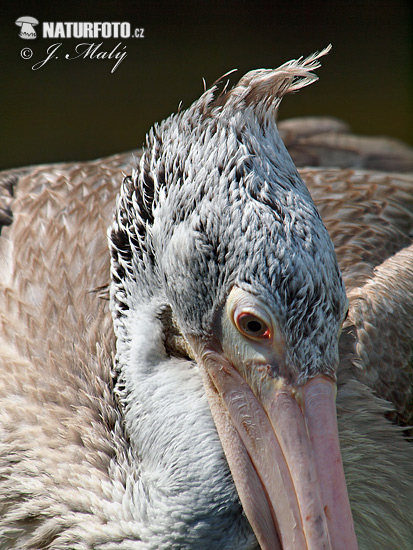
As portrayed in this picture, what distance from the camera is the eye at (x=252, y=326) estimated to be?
1.85 metres

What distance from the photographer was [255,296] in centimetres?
184

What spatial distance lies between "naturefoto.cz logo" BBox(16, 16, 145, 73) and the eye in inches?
81.9

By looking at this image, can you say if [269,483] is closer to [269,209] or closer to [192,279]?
[192,279]

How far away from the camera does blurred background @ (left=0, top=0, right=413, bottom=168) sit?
12.2 ft

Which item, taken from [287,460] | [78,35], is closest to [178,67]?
[78,35]

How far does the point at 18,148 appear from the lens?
4688 mm

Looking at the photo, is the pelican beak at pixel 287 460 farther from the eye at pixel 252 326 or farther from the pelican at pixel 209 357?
the eye at pixel 252 326

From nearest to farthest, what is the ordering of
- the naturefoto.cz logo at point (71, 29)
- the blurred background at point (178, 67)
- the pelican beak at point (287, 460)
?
the pelican beak at point (287, 460)
the naturefoto.cz logo at point (71, 29)
the blurred background at point (178, 67)

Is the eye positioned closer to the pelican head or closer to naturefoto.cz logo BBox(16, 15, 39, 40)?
the pelican head

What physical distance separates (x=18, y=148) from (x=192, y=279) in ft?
10.1

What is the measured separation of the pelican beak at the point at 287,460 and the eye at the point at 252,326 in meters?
0.12
